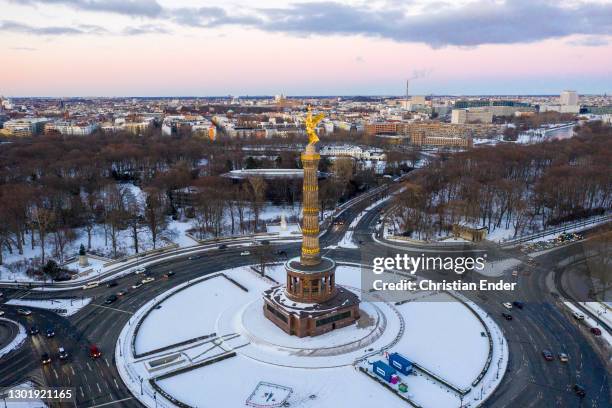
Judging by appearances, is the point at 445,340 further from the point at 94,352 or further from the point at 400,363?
the point at 94,352

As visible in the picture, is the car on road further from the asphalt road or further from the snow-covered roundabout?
the snow-covered roundabout

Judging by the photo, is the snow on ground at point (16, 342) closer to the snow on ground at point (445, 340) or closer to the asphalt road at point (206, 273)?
the asphalt road at point (206, 273)

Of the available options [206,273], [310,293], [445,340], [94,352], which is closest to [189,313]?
[94,352]

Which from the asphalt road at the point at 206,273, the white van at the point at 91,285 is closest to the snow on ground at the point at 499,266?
the asphalt road at the point at 206,273

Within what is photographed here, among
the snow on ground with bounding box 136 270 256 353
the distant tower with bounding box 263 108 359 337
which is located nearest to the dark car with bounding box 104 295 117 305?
the snow on ground with bounding box 136 270 256 353

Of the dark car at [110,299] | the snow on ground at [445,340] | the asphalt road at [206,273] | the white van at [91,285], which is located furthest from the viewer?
the white van at [91,285]

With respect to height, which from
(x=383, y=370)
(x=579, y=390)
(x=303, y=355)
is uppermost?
→ (x=383, y=370)
